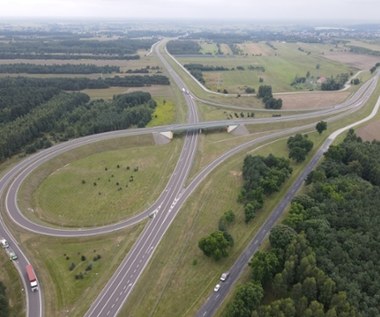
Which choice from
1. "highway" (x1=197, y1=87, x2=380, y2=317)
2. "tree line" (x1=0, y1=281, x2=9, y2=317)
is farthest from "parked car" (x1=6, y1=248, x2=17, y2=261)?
"highway" (x1=197, y1=87, x2=380, y2=317)

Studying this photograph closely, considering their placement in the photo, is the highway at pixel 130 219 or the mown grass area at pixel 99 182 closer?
the highway at pixel 130 219

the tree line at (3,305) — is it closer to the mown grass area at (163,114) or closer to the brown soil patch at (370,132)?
the mown grass area at (163,114)

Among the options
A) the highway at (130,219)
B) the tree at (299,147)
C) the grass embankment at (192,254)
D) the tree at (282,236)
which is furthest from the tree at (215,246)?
the tree at (299,147)

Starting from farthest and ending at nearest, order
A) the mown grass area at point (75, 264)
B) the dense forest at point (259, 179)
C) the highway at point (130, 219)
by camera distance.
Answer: the dense forest at point (259, 179) < the highway at point (130, 219) < the mown grass area at point (75, 264)

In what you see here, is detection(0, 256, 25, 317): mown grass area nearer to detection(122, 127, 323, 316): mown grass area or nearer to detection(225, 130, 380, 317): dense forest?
detection(122, 127, 323, 316): mown grass area

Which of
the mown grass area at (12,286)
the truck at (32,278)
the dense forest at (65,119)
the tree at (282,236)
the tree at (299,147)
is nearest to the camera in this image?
the mown grass area at (12,286)

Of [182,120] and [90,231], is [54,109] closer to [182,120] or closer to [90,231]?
[182,120]

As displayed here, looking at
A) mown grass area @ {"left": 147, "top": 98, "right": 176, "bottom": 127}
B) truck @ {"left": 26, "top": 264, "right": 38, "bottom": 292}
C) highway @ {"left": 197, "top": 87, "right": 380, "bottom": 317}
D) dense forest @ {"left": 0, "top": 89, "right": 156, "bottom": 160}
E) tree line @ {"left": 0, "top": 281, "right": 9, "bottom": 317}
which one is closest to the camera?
tree line @ {"left": 0, "top": 281, "right": 9, "bottom": 317}
